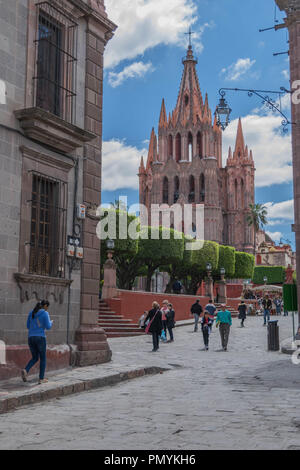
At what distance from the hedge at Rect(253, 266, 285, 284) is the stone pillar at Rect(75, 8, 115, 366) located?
221ft

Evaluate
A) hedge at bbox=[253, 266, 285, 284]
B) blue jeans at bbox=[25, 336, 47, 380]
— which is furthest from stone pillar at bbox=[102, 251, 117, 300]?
hedge at bbox=[253, 266, 285, 284]

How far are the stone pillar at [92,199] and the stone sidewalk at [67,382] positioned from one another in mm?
514

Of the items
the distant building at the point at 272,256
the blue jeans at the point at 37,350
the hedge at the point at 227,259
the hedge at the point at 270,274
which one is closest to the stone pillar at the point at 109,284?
the blue jeans at the point at 37,350

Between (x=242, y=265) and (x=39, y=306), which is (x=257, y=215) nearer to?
(x=242, y=265)

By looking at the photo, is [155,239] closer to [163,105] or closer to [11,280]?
[11,280]

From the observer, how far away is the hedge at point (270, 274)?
78125 millimetres

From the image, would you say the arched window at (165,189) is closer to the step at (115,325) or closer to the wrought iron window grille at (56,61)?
the step at (115,325)

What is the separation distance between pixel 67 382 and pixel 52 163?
4439mm

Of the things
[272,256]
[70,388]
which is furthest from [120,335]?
[272,256]

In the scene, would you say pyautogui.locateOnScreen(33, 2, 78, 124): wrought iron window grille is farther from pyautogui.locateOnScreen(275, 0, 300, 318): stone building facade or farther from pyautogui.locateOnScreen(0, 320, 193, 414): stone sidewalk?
pyautogui.locateOnScreen(275, 0, 300, 318): stone building facade

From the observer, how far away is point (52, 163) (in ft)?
37.0

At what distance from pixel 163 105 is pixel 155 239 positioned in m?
50.1

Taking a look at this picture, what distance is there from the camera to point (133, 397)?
845cm
